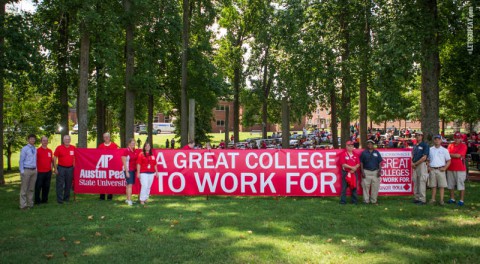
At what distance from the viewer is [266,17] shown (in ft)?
130

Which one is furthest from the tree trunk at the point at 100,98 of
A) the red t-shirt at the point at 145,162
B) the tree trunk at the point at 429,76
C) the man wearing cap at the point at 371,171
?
the tree trunk at the point at 429,76

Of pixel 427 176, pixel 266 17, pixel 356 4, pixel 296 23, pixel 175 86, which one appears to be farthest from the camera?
pixel 266 17

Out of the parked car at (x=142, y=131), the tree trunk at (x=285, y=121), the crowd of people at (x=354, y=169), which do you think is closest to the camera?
the crowd of people at (x=354, y=169)

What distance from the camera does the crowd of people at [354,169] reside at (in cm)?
1058

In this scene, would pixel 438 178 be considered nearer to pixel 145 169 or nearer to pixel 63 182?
pixel 145 169

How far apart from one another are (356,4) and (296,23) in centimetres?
312

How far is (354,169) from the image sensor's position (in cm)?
1098

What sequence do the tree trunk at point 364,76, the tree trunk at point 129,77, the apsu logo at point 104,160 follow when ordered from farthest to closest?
the tree trunk at point 129,77
the tree trunk at point 364,76
the apsu logo at point 104,160

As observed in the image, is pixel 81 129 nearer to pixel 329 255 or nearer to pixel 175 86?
pixel 175 86

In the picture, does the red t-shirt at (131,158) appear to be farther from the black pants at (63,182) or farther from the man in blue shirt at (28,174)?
the man in blue shirt at (28,174)

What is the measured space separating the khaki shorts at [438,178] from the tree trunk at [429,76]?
14.6 ft

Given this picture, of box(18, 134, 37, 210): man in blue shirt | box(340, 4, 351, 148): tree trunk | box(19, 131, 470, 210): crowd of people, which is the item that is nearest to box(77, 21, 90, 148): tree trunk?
box(19, 131, 470, 210): crowd of people

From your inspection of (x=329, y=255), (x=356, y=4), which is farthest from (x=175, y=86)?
(x=329, y=255)

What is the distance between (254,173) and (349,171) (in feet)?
8.90
